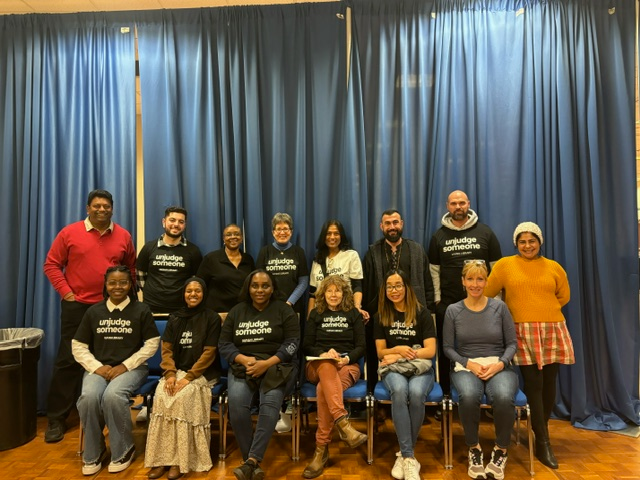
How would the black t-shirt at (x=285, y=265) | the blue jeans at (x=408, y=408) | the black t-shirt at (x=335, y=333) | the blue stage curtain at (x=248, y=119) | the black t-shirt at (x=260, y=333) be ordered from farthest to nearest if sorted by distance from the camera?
the blue stage curtain at (x=248, y=119)
the black t-shirt at (x=285, y=265)
the black t-shirt at (x=335, y=333)
the black t-shirt at (x=260, y=333)
the blue jeans at (x=408, y=408)

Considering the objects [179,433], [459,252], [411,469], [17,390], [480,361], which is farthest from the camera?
[459,252]

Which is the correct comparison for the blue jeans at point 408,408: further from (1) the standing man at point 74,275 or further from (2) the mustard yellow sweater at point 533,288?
(1) the standing man at point 74,275

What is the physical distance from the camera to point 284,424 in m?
3.23

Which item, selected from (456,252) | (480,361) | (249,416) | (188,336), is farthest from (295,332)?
(456,252)

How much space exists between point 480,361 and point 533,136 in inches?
75.7

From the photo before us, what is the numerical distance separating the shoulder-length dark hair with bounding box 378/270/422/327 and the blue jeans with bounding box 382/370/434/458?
0.38m

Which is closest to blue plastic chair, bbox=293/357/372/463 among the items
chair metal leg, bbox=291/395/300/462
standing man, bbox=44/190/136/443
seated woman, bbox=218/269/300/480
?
chair metal leg, bbox=291/395/300/462

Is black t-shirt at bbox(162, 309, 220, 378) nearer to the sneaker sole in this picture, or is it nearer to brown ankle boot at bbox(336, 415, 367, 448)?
the sneaker sole

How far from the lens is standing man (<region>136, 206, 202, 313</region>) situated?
130 inches

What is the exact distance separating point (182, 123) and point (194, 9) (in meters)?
0.97

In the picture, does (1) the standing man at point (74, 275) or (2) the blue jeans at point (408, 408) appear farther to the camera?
(1) the standing man at point (74, 275)

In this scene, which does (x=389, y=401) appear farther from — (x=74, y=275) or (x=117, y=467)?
(x=74, y=275)

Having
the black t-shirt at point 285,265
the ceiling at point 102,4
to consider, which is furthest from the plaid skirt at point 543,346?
the ceiling at point 102,4

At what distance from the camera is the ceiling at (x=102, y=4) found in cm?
373
